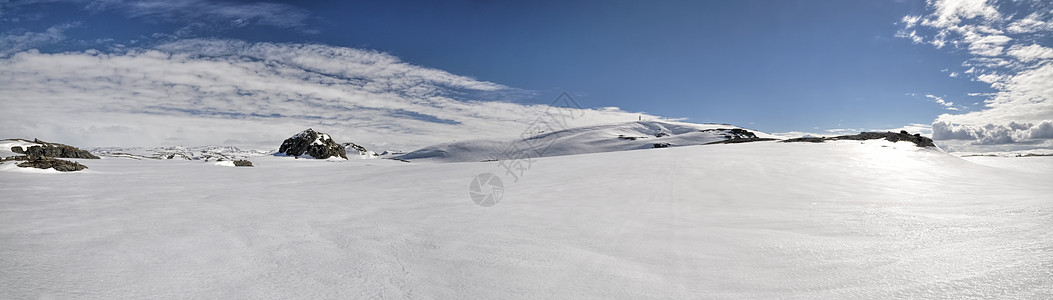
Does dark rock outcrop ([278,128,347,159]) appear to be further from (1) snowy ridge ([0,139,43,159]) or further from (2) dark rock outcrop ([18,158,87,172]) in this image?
(2) dark rock outcrop ([18,158,87,172])

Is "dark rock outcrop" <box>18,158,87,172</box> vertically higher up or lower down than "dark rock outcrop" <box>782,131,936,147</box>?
lower down

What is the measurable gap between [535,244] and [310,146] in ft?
107

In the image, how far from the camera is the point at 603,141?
60.6 metres

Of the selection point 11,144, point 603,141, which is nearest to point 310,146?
point 11,144

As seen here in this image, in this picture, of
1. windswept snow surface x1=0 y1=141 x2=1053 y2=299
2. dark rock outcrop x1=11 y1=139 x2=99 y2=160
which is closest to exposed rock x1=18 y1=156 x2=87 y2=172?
windswept snow surface x1=0 y1=141 x2=1053 y2=299

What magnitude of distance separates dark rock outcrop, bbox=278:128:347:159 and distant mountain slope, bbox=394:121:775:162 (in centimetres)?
2009

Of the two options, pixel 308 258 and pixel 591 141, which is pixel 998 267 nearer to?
pixel 308 258

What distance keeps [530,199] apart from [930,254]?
4.86 meters

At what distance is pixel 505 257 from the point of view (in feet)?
10.7

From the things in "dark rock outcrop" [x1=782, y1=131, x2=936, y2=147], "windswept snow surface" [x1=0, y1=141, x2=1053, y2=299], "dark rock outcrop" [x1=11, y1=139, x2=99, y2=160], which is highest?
"dark rock outcrop" [x1=782, y1=131, x2=936, y2=147]

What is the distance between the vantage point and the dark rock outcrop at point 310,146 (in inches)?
1238

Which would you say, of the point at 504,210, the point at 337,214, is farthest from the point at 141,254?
the point at 504,210

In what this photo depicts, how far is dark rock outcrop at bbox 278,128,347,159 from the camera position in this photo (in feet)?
103

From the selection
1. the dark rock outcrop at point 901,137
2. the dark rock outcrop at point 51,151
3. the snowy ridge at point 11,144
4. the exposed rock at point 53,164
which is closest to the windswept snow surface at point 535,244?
the exposed rock at point 53,164
